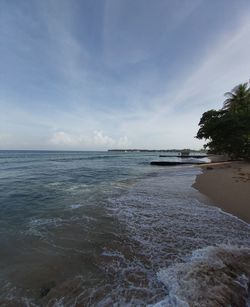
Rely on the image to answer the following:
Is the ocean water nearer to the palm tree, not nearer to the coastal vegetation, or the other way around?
the coastal vegetation

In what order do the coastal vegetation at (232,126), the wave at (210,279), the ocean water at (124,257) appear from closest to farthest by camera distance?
the wave at (210,279) < the ocean water at (124,257) < the coastal vegetation at (232,126)

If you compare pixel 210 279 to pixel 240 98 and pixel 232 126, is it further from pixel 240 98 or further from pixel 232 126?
pixel 240 98

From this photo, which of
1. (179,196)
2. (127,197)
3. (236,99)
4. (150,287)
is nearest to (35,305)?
(150,287)

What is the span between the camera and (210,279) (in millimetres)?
3092

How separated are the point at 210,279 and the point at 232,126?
2483cm

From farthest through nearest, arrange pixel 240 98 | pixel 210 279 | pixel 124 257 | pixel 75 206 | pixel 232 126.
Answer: pixel 240 98
pixel 232 126
pixel 75 206
pixel 124 257
pixel 210 279

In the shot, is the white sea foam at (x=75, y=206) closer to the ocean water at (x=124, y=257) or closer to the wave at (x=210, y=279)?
the ocean water at (x=124, y=257)

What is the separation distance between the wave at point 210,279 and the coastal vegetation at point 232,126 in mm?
23892

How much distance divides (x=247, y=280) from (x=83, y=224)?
4.32 meters

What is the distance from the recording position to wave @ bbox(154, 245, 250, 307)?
8.83ft

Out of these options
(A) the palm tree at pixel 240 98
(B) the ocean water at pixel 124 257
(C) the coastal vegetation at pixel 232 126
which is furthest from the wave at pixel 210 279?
(A) the palm tree at pixel 240 98

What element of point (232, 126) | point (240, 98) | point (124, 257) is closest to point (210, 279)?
point (124, 257)

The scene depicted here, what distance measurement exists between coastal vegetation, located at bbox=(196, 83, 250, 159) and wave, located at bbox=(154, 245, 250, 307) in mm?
23892

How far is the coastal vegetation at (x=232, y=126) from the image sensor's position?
23906 mm
